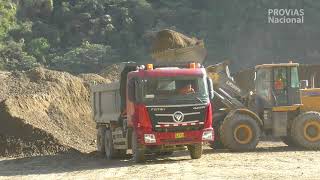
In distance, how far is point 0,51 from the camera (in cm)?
5878

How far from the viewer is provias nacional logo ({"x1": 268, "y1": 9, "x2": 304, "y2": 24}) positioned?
69.0 metres

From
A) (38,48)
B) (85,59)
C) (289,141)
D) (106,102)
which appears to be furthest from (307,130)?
(38,48)

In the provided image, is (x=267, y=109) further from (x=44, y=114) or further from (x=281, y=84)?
(x=44, y=114)

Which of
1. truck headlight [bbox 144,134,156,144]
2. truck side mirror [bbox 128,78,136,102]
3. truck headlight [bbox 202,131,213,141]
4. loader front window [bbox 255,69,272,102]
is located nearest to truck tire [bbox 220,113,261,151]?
loader front window [bbox 255,69,272,102]

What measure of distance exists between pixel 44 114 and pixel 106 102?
6080mm

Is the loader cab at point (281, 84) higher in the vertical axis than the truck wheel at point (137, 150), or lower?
higher

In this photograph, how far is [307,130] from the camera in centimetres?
2058

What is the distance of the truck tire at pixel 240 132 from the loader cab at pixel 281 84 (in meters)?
1.05

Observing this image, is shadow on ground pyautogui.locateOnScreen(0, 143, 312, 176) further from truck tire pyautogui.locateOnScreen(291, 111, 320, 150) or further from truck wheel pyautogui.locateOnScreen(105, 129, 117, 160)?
truck tire pyautogui.locateOnScreen(291, 111, 320, 150)

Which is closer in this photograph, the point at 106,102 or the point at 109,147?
the point at 109,147

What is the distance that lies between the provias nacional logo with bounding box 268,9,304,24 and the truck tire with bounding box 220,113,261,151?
49.8 meters

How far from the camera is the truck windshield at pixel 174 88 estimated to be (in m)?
16.7

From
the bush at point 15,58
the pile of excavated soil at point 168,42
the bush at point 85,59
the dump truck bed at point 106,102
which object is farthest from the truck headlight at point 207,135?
the bush at point 85,59

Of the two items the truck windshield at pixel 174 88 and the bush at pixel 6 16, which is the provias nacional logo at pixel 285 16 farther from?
the truck windshield at pixel 174 88
